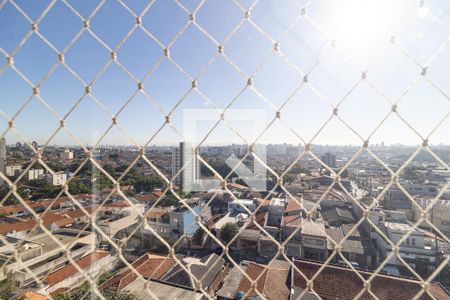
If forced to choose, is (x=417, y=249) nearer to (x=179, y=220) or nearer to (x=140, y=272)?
(x=179, y=220)

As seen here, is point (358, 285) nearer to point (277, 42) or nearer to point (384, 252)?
point (384, 252)

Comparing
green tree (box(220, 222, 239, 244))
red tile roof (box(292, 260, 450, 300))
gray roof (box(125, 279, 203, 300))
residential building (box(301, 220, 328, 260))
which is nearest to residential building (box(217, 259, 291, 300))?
red tile roof (box(292, 260, 450, 300))

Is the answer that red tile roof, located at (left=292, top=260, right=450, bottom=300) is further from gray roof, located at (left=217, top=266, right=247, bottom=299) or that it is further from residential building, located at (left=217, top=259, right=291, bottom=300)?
gray roof, located at (left=217, top=266, right=247, bottom=299)

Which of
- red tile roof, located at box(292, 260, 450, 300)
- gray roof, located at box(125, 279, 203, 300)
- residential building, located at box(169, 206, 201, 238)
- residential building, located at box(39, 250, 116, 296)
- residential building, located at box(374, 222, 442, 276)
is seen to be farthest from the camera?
residential building, located at box(169, 206, 201, 238)

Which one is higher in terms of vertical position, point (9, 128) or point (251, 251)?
point (9, 128)

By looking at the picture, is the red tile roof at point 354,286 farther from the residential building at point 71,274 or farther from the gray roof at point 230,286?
the residential building at point 71,274

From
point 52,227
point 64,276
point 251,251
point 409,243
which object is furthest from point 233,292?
point 52,227

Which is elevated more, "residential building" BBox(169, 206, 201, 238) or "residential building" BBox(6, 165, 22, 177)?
"residential building" BBox(6, 165, 22, 177)
